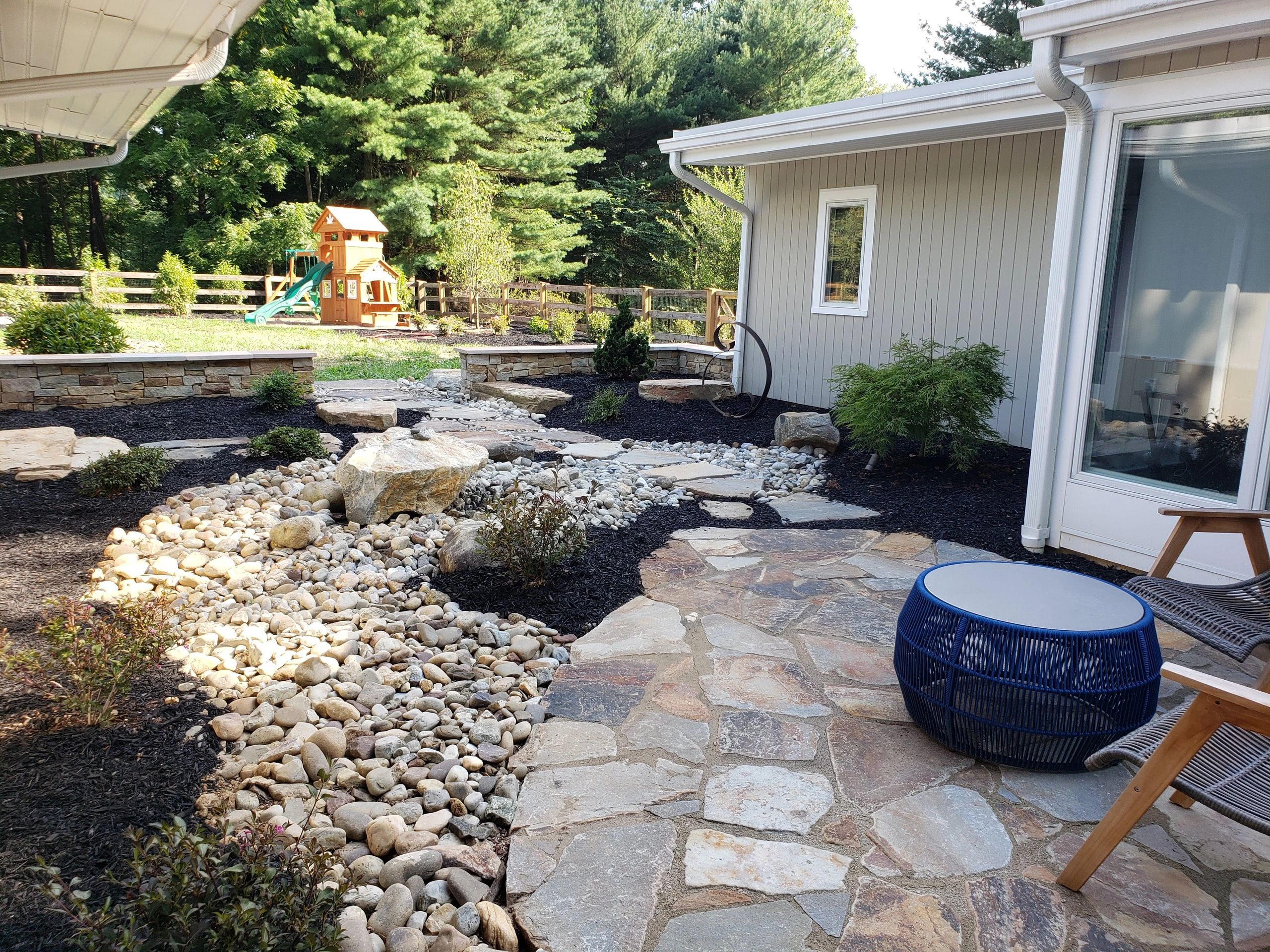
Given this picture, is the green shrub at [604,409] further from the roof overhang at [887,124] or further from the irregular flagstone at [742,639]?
the irregular flagstone at [742,639]

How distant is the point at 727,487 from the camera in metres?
5.88

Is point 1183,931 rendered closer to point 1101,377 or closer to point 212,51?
point 1101,377

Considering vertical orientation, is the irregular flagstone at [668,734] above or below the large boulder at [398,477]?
below

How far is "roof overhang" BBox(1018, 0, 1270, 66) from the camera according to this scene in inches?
134

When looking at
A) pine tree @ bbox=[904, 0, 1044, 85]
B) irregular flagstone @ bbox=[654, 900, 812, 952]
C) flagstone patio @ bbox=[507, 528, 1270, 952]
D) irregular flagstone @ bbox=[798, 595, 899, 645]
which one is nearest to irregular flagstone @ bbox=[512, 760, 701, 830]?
flagstone patio @ bbox=[507, 528, 1270, 952]

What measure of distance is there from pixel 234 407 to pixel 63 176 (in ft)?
76.5

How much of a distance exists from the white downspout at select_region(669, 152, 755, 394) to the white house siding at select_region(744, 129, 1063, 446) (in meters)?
0.07

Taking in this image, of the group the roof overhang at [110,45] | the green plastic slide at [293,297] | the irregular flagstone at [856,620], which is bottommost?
the irregular flagstone at [856,620]

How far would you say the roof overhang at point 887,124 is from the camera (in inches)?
234

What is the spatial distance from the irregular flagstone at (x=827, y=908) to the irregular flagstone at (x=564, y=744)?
774mm

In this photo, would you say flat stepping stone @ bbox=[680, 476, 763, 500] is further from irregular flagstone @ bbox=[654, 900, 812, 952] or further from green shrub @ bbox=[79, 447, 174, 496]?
irregular flagstone @ bbox=[654, 900, 812, 952]

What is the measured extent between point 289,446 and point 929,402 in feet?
14.1

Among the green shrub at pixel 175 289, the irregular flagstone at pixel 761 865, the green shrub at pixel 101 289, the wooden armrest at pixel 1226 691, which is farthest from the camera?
the green shrub at pixel 175 289

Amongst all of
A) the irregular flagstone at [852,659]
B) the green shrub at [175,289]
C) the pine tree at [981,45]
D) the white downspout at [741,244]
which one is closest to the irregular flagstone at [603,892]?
the irregular flagstone at [852,659]
